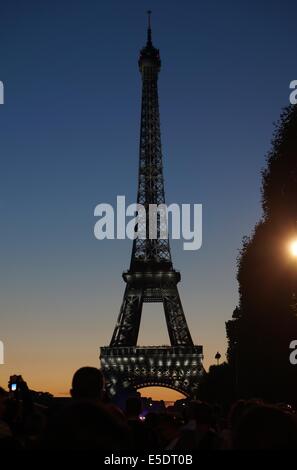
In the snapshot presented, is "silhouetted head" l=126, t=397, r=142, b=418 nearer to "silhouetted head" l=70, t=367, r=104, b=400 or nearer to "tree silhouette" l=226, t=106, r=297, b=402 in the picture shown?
"silhouetted head" l=70, t=367, r=104, b=400

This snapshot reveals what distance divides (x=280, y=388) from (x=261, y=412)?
129 ft

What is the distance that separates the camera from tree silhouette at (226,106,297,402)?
39906 mm

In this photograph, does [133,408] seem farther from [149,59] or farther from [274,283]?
[149,59]

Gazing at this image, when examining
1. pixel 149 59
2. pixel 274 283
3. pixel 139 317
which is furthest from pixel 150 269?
pixel 274 283

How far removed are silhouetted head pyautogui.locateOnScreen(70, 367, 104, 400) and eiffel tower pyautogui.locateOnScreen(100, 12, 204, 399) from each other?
10052cm

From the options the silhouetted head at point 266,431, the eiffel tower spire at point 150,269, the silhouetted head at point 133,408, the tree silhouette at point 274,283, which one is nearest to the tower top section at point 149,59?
the eiffel tower spire at point 150,269

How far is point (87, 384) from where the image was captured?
7.00 m

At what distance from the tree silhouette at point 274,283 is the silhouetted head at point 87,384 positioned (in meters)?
29.6

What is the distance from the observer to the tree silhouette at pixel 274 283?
39.9m

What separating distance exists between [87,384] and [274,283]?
36957 mm

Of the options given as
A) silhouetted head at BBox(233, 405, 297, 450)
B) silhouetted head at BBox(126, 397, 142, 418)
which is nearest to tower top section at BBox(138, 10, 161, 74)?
silhouetted head at BBox(126, 397, 142, 418)

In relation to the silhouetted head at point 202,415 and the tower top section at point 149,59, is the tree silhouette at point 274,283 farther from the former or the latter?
the tower top section at point 149,59
